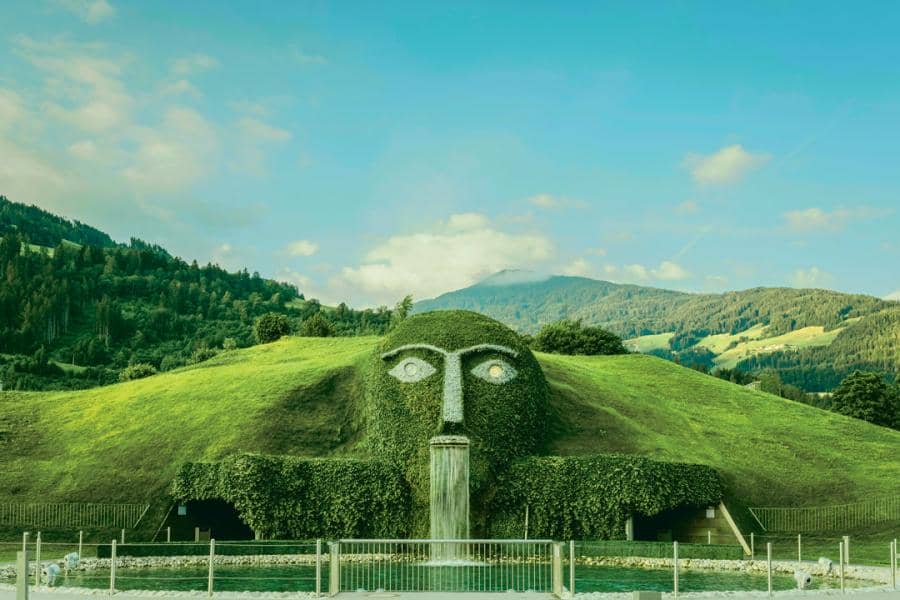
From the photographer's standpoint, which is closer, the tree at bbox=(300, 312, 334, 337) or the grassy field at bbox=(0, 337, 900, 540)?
the grassy field at bbox=(0, 337, 900, 540)

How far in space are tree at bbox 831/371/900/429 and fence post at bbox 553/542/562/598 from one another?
60.0 meters

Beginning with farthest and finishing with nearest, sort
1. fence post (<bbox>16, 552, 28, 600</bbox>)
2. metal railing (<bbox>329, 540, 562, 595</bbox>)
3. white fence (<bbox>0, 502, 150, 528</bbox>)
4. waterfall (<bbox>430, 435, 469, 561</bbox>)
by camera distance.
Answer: white fence (<bbox>0, 502, 150, 528</bbox>) → waterfall (<bbox>430, 435, 469, 561</bbox>) → metal railing (<bbox>329, 540, 562, 595</bbox>) → fence post (<bbox>16, 552, 28, 600</bbox>)

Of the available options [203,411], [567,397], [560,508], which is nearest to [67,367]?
[203,411]

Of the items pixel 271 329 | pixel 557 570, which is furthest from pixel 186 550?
pixel 271 329

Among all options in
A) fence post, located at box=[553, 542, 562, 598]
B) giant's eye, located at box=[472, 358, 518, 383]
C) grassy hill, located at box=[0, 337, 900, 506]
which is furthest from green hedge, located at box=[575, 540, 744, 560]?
fence post, located at box=[553, 542, 562, 598]

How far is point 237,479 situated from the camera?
111 feet

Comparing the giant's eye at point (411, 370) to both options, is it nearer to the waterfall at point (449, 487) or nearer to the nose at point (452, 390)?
the nose at point (452, 390)

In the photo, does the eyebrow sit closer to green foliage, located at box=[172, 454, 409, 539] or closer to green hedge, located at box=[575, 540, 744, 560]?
green foliage, located at box=[172, 454, 409, 539]

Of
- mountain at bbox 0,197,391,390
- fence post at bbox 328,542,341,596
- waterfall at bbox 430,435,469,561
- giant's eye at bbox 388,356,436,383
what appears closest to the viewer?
fence post at bbox 328,542,341,596

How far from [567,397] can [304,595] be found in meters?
27.9

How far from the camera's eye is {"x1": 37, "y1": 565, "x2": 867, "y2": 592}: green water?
2131cm

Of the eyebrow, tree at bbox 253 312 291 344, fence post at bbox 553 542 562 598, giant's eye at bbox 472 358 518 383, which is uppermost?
tree at bbox 253 312 291 344

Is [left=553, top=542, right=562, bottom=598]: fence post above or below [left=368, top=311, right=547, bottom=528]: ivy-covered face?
below

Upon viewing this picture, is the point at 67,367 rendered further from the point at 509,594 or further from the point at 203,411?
the point at 509,594
